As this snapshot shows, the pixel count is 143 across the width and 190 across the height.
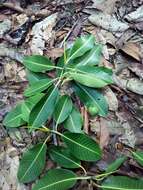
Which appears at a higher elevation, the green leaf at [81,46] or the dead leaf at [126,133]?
the green leaf at [81,46]

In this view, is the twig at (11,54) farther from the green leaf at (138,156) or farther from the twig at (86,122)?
the green leaf at (138,156)

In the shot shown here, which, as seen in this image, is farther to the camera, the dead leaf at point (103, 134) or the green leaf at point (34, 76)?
the green leaf at point (34, 76)

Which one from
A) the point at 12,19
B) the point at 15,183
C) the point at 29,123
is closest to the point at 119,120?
the point at 29,123

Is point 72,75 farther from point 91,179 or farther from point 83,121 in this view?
point 91,179

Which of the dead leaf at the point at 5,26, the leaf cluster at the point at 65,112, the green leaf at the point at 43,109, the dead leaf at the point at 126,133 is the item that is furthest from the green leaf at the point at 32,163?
the dead leaf at the point at 5,26

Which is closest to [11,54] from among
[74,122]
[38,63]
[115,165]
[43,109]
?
[38,63]

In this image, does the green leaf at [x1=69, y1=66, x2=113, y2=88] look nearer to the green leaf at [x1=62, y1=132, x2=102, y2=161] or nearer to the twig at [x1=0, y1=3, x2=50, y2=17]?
the green leaf at [x1=62, y1=132, x2=102, y2=161]

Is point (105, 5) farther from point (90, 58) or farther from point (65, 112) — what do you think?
point (65, 112)
